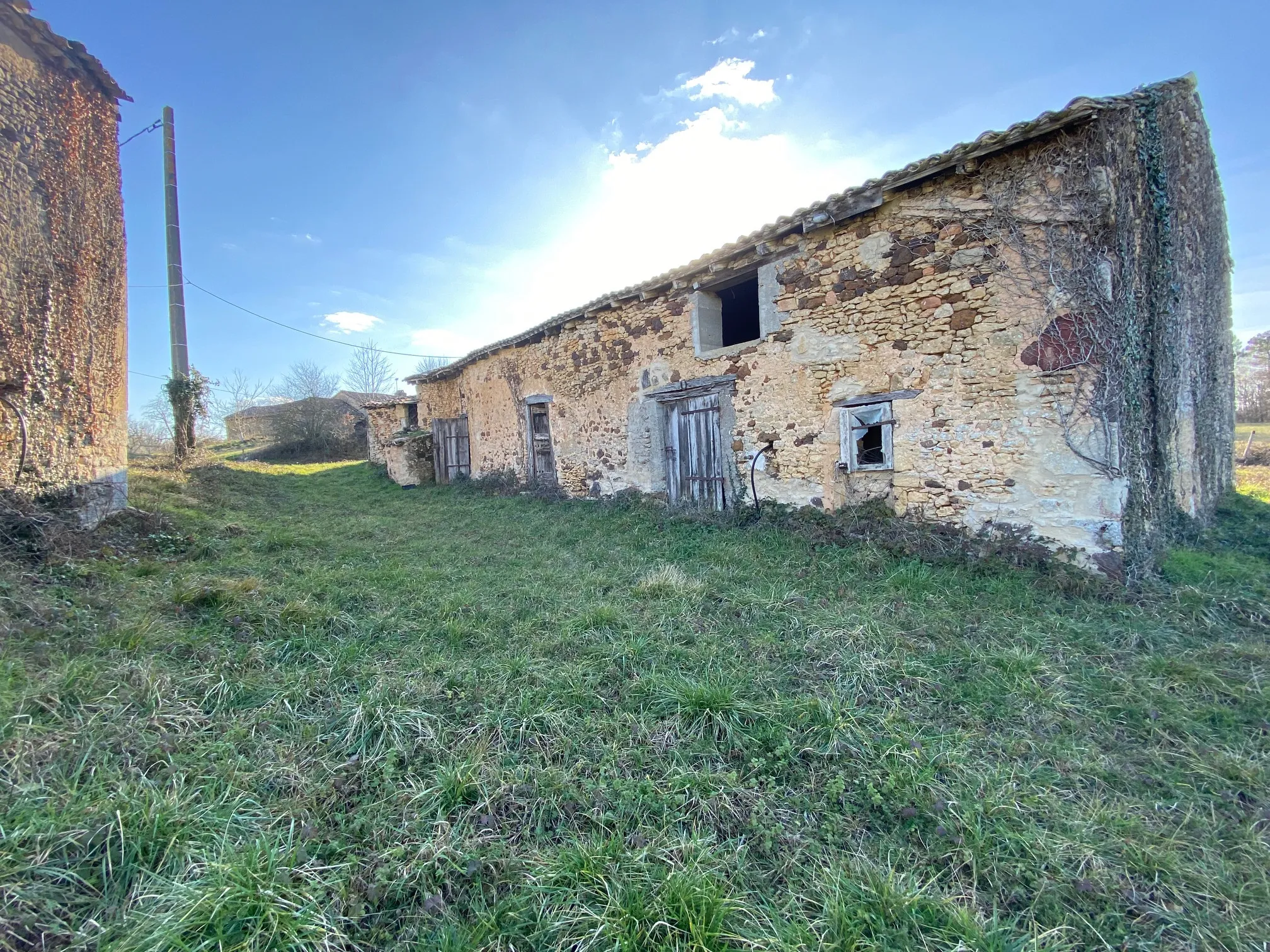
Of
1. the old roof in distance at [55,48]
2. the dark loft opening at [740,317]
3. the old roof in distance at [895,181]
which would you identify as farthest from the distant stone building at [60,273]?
the dark loft opening at [740,317]

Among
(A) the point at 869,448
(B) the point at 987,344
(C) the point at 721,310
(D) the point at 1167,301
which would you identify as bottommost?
(A) the point at 869,448

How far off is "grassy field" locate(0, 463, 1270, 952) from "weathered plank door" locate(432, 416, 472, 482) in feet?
29.7

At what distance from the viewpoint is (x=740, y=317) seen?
934 centimetres

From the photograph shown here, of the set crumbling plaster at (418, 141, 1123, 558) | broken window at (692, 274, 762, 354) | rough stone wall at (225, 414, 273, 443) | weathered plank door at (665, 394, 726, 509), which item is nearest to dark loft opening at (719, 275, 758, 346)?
broken window at (692, 274, 762, 354)

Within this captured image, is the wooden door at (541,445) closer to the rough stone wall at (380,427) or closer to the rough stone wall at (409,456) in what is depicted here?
the rough stone wall at (409,456)

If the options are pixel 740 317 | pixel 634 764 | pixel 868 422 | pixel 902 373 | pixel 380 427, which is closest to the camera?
pixel 634 764

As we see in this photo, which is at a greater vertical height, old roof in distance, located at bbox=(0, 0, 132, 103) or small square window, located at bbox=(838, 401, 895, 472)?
old roof in distance, located at bbox=(0, 0, 132, 103)

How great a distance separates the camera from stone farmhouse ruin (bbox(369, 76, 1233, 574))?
478 cm

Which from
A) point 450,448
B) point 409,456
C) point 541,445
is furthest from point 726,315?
point 409,456

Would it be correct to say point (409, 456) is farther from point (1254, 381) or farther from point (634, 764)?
point (1254, 381)

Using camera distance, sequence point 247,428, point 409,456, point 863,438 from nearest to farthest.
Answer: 1. point 863,438
2. point 409,456
3. point 247,428

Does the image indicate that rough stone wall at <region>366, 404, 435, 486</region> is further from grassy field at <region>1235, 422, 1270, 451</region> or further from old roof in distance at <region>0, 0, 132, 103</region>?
grassy field at <region>1235, 422, 1270, 451</region>

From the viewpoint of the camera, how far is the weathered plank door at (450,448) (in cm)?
1388

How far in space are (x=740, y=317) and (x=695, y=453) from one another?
9.51 feet
